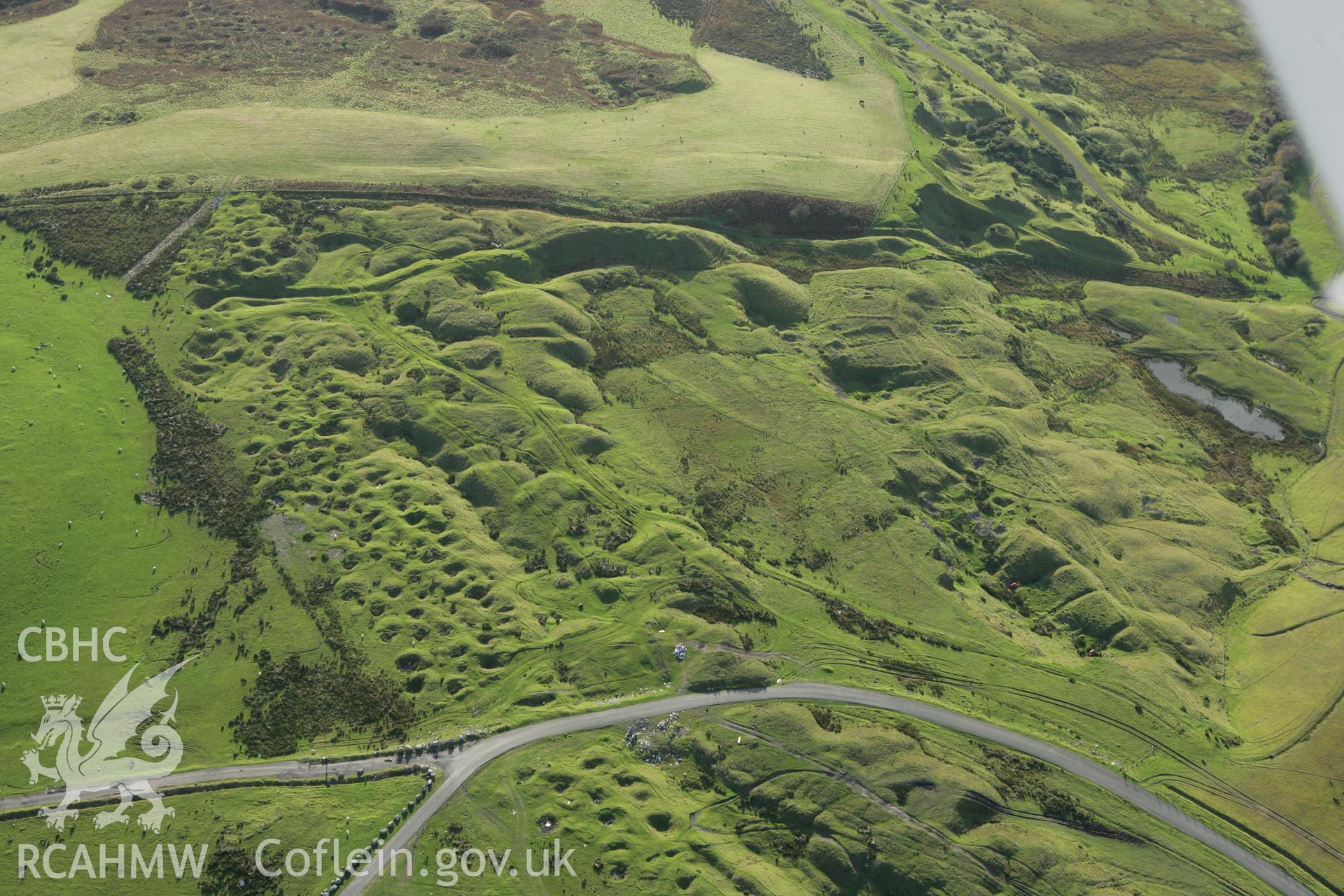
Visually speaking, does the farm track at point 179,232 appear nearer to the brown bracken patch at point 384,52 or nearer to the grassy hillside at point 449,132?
the grassy hillside at point 449,132

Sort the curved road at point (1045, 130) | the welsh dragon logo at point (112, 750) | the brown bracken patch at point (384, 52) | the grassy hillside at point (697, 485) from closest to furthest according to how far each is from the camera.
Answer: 1. the welsh dragon logo at point (112, 750)
2. the grassy hillside at point (697, 485)
3. the brown bracken patch at point (384, 52)
4. the curved road at point (1045, 130)

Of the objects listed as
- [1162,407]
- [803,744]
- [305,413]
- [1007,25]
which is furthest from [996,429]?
[1007,25]

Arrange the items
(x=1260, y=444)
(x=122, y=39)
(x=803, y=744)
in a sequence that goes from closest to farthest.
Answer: (x=803, y=744) < (x=1260, y=444) < (x=122, y=39)

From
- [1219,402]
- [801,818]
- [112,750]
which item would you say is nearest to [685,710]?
[801,818]

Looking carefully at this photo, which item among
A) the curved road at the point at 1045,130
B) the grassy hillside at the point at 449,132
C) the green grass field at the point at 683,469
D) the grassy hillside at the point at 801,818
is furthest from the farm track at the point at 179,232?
the curved road at the point at 1045,130

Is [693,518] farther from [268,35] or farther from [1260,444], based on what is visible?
[268,35]

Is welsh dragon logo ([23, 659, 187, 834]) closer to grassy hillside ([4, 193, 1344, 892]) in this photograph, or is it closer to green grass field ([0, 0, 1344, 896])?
green grass field ([0, 0, 1344, 896])

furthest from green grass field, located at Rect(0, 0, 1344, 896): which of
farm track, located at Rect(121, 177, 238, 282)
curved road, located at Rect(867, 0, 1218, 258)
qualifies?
curved road, located at Rect(867, 0, 1218, 258)

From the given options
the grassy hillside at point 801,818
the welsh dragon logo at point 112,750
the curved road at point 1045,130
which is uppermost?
the curved road at point 1045,130
